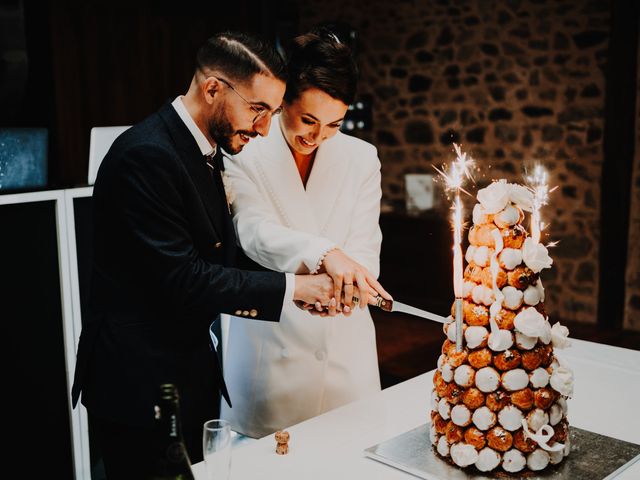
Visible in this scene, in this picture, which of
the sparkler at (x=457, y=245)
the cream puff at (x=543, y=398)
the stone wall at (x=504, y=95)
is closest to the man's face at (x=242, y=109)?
the sparkler at (x=457, y=245)

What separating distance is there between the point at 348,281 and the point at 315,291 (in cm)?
8

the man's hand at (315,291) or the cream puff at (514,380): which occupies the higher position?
the man's hand at (315,291)

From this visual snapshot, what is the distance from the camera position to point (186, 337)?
1711mm

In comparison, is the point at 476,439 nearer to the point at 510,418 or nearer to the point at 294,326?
the point at 510,418

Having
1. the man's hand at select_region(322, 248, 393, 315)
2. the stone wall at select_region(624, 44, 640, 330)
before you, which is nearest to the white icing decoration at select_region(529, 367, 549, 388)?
the man's hand at select_region(322, 248, 393, 315)

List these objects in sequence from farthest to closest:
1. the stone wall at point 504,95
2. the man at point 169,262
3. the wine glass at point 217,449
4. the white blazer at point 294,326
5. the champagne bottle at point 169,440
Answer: the stone wall at point 504,95 → the white blazer at point 294,326 → the man at point 169,262 → the wine glass at point 217,449 → the champagne bottle at point 169,440

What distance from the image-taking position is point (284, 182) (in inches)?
81.0

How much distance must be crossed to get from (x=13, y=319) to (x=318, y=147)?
122 centimetres

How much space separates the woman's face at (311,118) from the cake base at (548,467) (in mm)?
816

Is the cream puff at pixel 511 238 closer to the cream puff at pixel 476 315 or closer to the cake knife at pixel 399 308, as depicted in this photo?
the cream puff at pixel 476 315

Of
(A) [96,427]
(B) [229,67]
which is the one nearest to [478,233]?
(B) [229,67]

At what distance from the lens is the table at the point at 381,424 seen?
4.66 ft

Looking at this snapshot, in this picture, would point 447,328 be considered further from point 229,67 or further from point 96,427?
point 96,427

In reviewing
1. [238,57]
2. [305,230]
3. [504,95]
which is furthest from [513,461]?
[504,95]
